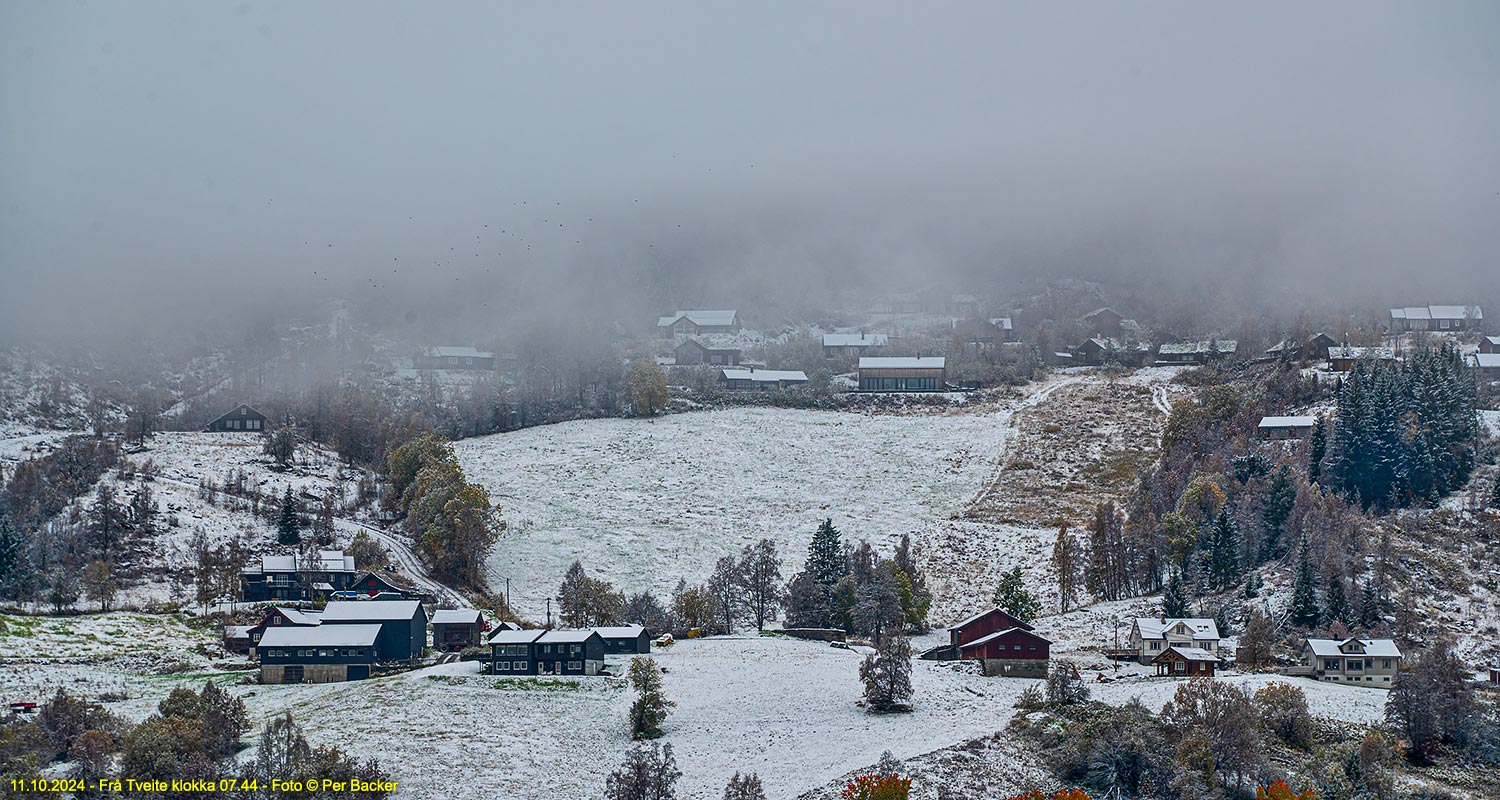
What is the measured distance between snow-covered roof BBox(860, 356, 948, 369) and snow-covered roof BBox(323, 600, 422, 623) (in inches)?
3547

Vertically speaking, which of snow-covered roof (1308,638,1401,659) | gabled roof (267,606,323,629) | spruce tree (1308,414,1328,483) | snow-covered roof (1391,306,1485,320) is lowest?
snow-covered roof (1308,638,1401,659)

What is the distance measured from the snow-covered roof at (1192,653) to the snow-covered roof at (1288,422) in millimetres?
39945

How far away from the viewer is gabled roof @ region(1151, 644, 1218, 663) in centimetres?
7206

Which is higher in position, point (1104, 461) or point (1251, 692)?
point (1104, 461)

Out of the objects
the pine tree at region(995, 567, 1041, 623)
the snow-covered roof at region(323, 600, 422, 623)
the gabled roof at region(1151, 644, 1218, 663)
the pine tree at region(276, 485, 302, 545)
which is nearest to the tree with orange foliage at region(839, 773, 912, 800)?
the gabled roof at region(1151, 644, 1218, 663)

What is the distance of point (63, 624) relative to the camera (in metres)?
78.8

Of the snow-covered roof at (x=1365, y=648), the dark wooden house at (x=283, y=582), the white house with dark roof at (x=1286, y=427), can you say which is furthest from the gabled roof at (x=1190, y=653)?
the dark wooden house at (x=283, y=582)

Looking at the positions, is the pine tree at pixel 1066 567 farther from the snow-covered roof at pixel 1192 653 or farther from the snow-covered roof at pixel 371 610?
the snow-covered roof at pixel 371 610

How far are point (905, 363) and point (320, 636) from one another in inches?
3904

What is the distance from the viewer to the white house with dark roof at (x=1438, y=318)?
161375mm

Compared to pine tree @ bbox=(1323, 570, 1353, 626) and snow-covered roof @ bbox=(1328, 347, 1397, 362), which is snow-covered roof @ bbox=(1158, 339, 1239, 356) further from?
pine tree @ bbox=(1323, 570, 1353, 626)

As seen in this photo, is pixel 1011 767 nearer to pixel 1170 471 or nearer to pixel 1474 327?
pixel 1170 471

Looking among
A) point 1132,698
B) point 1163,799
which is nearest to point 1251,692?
point 1132,698

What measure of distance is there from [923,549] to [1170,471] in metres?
20.0
